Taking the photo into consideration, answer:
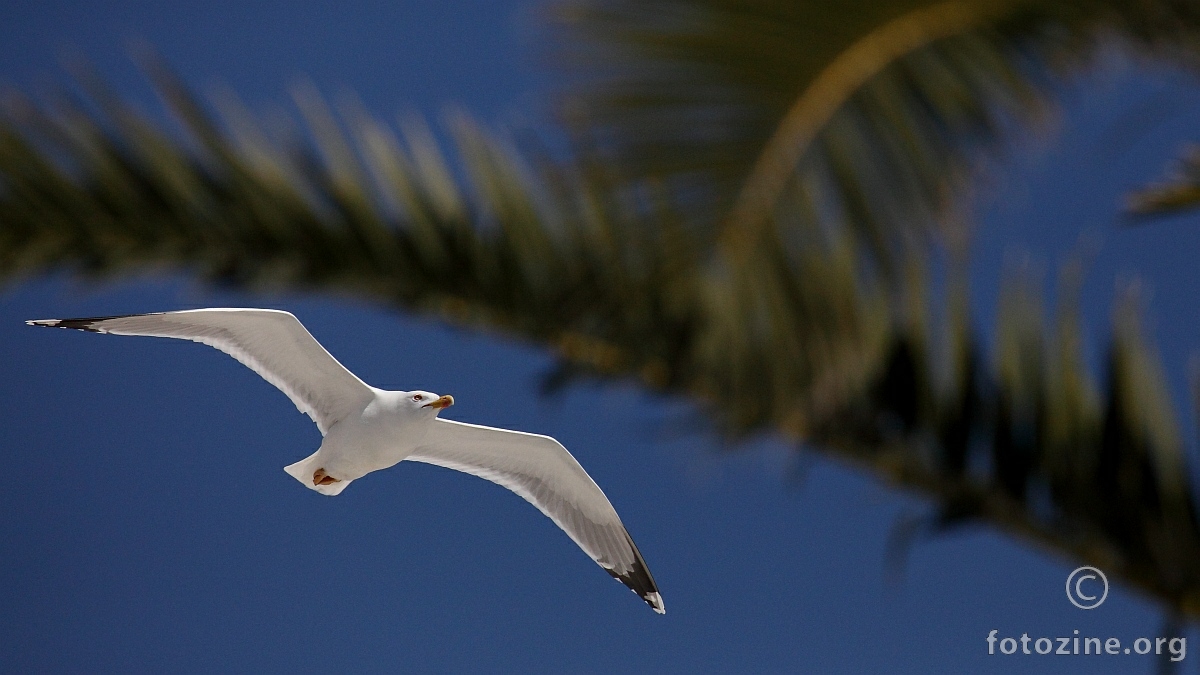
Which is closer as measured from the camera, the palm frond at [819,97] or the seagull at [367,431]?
the palm frond at [819,97]

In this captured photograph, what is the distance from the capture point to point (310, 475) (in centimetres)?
440

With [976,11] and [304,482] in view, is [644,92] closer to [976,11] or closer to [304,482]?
[976,11]

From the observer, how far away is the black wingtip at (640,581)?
552cm

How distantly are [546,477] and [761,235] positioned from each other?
252cm

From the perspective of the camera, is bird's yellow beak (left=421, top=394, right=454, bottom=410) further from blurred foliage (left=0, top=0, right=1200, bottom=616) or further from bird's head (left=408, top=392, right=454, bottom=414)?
blurred foliage (left=0, top=0, right=1200, bottom=616)

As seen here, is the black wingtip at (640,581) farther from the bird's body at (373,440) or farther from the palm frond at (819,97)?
the palm frond at (819,97)

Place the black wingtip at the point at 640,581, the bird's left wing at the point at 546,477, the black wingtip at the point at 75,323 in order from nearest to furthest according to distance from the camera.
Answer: the black wingtip at the point at 75,323 → the bird's left wing at the point at 546,477 → the black wingtip at the point at 640,581

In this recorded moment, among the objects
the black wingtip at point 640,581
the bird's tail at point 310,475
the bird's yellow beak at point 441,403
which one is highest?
the bird's yellow beak at point 441,403

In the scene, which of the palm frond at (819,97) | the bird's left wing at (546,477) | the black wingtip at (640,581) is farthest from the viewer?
the black wingtip at (640,581)

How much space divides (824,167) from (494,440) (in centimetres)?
239

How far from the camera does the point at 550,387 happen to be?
3.29m

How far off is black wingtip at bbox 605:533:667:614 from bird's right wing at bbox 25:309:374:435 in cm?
158

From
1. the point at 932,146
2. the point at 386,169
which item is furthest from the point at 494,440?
the point at 932,146

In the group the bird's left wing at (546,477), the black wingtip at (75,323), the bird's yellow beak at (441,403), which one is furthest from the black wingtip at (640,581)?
the black wingtip at (75,323)
